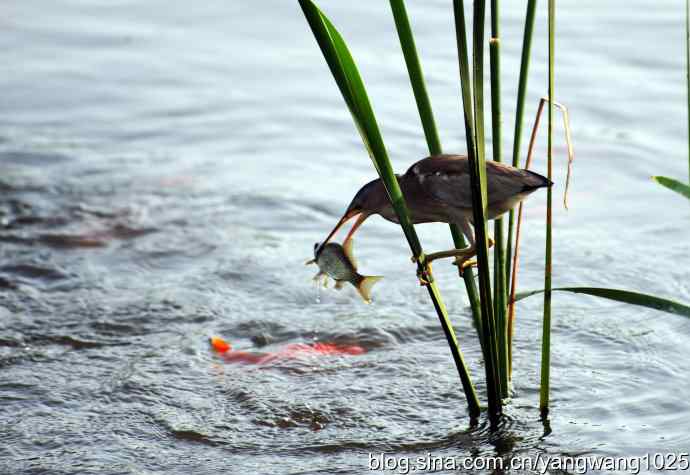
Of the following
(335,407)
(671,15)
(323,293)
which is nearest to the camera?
(335,407)

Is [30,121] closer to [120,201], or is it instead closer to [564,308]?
[120,201]

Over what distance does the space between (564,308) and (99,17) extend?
254 inches

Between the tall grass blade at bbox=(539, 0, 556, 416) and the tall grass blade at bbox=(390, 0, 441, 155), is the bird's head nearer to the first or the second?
the tall grass blade at bbox=(390, 0, 441, 155)

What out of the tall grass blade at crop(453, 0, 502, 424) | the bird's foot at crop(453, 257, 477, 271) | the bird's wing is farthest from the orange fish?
the bird's wing

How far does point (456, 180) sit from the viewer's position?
9.34 ft

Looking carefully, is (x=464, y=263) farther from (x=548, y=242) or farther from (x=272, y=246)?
(x=272, y=246)

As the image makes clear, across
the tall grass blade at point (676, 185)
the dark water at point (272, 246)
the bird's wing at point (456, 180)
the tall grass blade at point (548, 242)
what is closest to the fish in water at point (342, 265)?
the bird's wing at point (456, 180)

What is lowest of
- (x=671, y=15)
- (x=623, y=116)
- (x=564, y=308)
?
(x=564, y=308)

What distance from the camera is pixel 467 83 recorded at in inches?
111

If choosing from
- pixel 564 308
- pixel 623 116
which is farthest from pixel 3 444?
pixel 623 116

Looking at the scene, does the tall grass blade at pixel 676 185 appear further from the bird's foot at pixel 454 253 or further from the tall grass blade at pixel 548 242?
the bird's foot at pixel 454 253

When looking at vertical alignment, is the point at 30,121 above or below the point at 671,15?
below

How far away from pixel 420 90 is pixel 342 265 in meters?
0.58

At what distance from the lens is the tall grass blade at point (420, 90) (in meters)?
2.82
